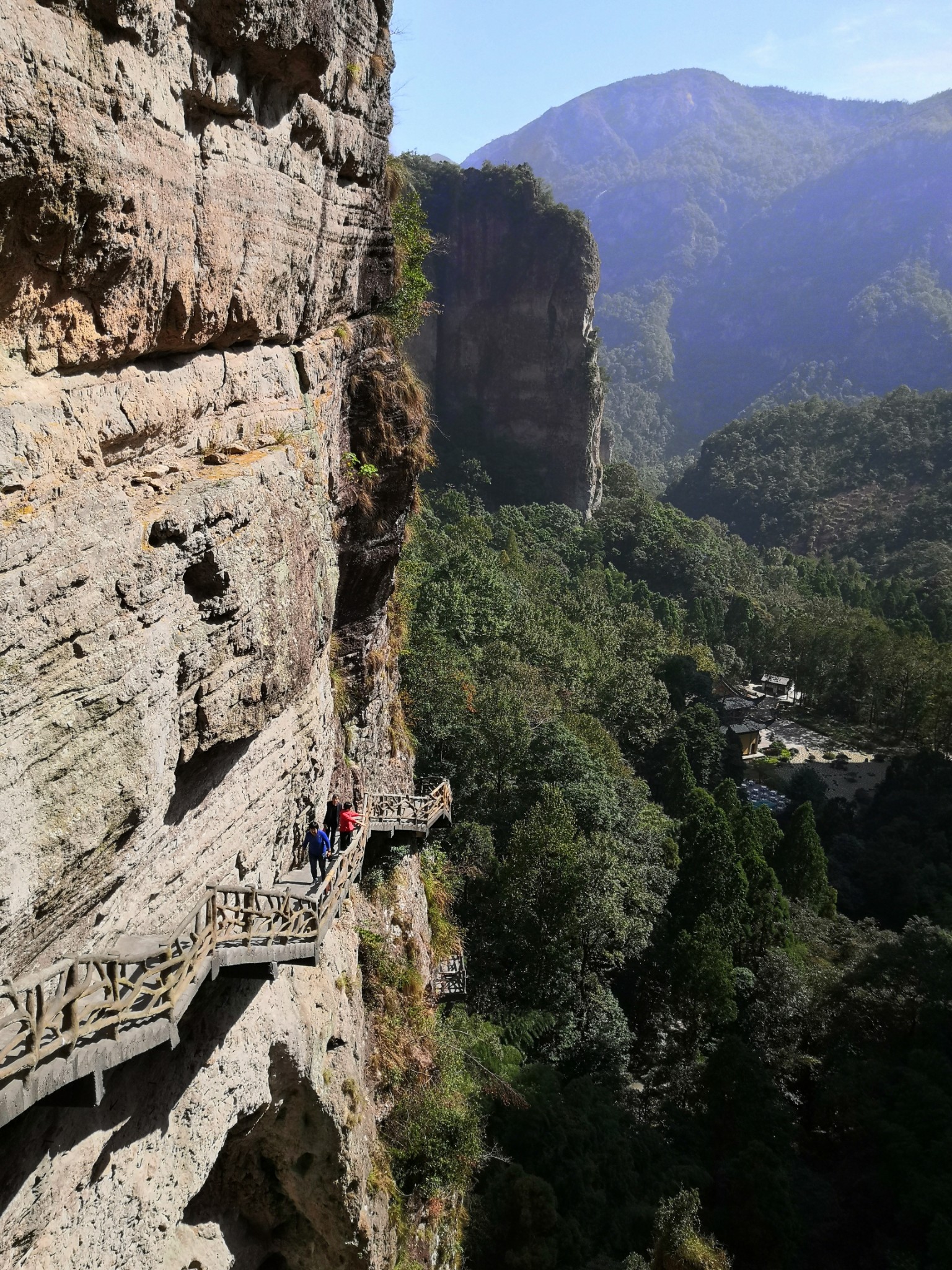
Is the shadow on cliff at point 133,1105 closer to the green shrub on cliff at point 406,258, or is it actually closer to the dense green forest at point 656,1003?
the dense green forest at point 656,1003

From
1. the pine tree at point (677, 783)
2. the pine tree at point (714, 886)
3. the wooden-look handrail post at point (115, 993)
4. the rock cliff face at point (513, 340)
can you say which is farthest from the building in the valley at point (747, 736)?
the wooden-look handrail post at point (115, 993)

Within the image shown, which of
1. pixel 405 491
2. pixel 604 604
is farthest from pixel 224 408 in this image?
pixel 604 604

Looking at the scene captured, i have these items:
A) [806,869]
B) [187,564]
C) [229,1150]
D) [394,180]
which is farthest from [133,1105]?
[806,869]

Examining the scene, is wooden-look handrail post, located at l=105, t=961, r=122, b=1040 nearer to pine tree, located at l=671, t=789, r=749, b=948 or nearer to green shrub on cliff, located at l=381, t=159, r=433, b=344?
green shrub on cliff, located at l=381, t=159, r=433, b=344

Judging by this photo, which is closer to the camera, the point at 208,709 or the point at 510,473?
the point at 208,709

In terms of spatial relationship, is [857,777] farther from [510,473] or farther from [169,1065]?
[169,1065]

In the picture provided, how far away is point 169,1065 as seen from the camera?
8.22 meters

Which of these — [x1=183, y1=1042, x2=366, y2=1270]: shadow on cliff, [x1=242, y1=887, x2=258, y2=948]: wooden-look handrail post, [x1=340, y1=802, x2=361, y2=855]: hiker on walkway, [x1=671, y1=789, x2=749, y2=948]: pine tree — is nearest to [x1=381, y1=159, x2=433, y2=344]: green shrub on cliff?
[x1=340, y1=802, x2=361, y2=855]: hiker on walkway

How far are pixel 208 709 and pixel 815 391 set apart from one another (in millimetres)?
208847

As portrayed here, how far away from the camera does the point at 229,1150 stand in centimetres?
1084

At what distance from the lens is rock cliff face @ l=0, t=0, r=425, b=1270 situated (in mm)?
5672

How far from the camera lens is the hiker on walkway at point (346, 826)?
1220 centimetres

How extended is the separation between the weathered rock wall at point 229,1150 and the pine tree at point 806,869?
71.0 feet

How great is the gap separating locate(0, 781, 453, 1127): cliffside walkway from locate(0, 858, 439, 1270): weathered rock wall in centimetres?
95
